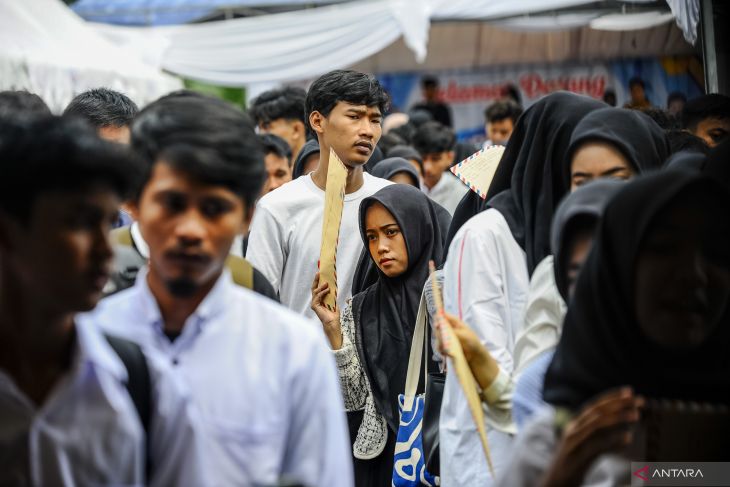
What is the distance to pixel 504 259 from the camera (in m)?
3.87

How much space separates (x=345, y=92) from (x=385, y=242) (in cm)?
105

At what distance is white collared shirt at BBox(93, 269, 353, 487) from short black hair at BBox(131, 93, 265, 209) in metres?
0.26

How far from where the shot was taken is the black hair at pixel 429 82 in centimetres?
1484

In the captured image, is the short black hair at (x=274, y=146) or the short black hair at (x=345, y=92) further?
the short black hair at (x=274, y=146)

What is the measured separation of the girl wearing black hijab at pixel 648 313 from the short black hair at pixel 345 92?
333 centimetres

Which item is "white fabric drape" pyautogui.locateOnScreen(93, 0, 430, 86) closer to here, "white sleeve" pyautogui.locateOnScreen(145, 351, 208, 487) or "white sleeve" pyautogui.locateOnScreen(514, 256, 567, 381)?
"white sleeve" pyautogui.locateOnScreen(514, 256, 567, 381)

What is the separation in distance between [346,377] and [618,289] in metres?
2.71

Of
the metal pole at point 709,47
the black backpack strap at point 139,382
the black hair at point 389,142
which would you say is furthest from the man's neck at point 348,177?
the black hair at point 389,142

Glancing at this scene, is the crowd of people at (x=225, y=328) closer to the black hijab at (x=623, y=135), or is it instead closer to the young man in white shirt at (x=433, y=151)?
the black hijab at (x=623, y=135)

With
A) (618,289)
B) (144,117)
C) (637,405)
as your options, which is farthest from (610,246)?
(144,117)

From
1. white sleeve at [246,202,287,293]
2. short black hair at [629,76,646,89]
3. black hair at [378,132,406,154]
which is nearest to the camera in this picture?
white sleeve at [246,202,287,293]

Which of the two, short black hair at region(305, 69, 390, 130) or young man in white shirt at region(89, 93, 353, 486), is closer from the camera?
young man in white shirt at region(89, 93, 353, 486)

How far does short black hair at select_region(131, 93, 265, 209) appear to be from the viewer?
253 centimetres

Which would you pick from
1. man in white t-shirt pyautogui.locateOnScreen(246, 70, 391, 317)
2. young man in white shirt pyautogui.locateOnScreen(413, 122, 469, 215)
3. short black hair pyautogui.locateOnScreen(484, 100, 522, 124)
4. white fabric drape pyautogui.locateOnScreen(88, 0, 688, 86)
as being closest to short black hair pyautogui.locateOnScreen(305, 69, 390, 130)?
man in white t-shirt pyautogui.locateOnScreen(246, 70, 391, 317)
